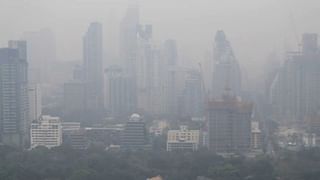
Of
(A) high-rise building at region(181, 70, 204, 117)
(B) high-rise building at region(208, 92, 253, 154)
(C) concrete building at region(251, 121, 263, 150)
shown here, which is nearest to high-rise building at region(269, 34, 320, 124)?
(C) concrete building at region(251, 121, 263, 150)

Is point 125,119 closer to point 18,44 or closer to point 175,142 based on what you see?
point 175,142

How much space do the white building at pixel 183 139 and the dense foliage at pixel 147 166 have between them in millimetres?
420

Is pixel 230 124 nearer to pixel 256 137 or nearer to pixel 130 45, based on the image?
pixel 256 137

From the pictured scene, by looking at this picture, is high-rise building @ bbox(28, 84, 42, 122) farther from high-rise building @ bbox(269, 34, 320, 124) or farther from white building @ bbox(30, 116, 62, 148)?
high-rise building @ bbox(269, 34, 320, 124)

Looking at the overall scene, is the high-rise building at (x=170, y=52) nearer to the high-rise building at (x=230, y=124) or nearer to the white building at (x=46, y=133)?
the high-rise building at (x=230, y=124)

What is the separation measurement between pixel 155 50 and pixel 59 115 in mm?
1390

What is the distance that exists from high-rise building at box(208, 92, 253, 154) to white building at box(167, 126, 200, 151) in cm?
20

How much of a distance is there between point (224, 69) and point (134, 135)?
45.3 inches

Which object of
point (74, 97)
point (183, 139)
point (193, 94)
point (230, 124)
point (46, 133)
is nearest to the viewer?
point (230, 124)

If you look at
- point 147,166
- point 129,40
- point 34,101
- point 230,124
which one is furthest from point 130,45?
point 147,166

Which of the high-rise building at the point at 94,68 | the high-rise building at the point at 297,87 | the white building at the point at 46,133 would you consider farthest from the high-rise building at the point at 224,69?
the white building at the point at 46,133

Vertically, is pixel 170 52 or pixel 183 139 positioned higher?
pixel 170 52

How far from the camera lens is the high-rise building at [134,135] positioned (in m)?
6.08

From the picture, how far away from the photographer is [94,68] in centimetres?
766
